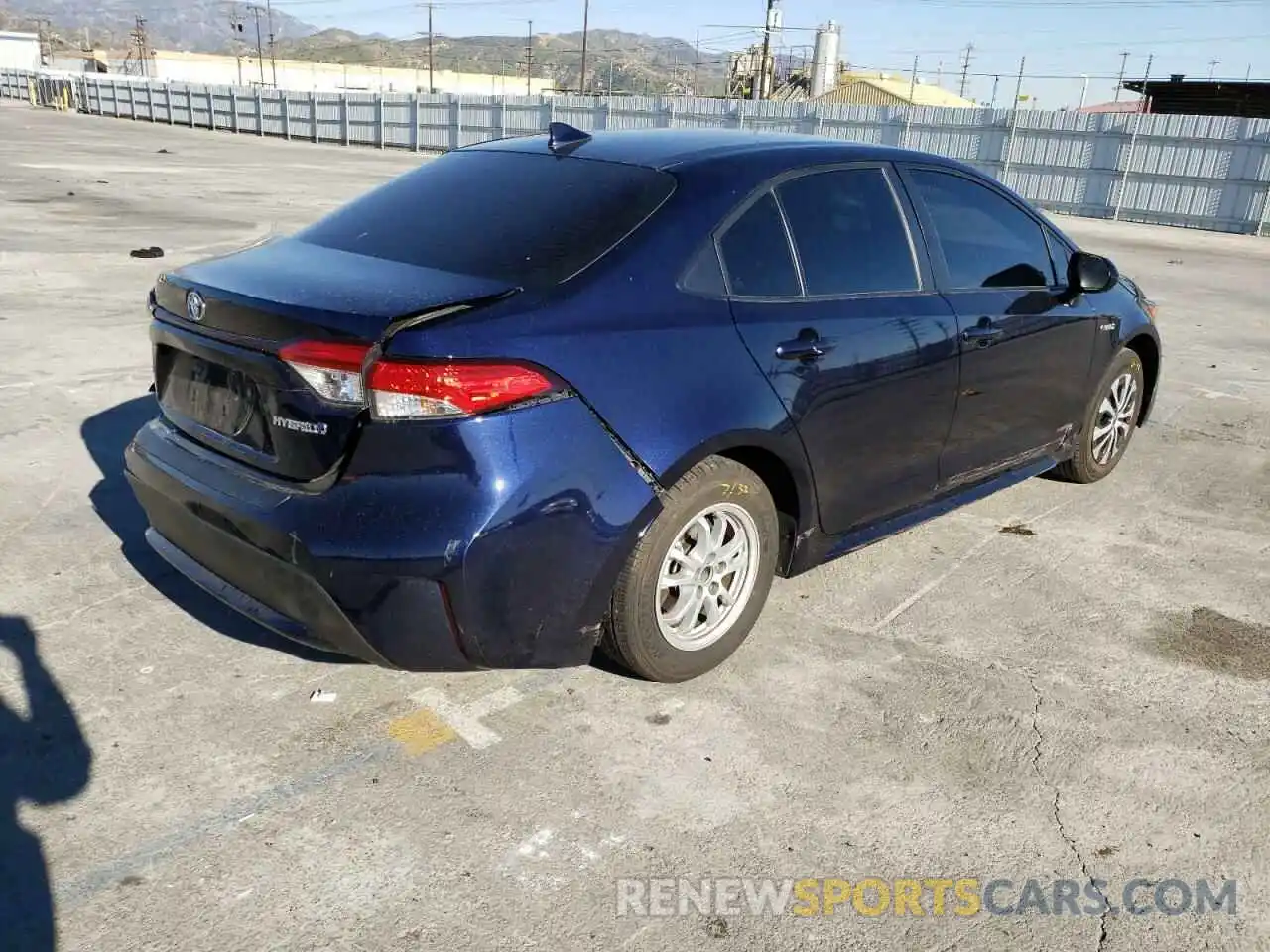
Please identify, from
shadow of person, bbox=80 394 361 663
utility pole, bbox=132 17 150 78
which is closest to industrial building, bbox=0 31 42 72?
utility pole, bbox=132 17 150 78

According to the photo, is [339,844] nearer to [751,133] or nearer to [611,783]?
[611,783]

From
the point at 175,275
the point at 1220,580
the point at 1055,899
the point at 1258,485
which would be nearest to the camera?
the point at 1055,899

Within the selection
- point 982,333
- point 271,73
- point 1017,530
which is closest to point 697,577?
point 982,333

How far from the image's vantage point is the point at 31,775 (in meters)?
2.67

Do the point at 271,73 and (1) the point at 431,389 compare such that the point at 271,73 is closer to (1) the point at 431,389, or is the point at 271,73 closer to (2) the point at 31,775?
(2) the point at 31,775

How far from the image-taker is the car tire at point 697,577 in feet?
9.68

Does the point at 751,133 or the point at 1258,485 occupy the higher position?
the point at 751,133

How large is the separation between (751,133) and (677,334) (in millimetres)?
1345

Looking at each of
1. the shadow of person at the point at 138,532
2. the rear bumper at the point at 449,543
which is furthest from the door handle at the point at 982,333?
the shadow of person at the point at 138,532

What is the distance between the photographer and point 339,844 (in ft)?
8.23

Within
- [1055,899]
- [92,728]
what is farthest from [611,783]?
[92,728]

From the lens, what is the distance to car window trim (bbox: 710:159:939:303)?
3.15 metres

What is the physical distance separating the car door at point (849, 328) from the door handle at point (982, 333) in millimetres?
108

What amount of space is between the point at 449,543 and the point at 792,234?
160cm
